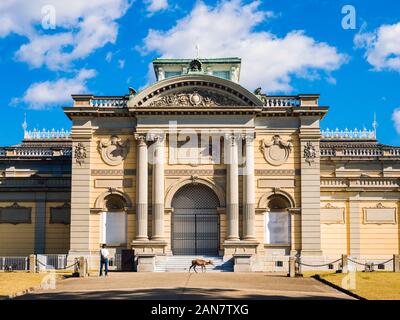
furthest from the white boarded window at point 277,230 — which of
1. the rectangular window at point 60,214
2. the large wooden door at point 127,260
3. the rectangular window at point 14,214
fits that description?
the rectangular window at point 14,214

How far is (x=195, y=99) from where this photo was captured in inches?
1845

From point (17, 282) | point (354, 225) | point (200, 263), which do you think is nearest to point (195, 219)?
point (200, 263)

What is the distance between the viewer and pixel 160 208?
4603 centimetres

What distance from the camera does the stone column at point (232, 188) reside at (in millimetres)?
45812

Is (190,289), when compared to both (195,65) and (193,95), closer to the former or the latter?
(193,95)

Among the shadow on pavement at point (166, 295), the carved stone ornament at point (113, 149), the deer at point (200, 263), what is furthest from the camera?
the carved stone ornament at point (113, 149)

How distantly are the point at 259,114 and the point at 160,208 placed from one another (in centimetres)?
962

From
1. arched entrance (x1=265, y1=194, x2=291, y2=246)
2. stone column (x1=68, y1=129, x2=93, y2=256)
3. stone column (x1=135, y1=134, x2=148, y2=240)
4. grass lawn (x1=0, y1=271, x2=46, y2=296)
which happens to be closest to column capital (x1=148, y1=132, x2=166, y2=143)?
stone column (x1=135, y1=134, x2=148, y2=240)

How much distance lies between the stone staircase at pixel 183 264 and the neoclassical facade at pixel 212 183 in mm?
466

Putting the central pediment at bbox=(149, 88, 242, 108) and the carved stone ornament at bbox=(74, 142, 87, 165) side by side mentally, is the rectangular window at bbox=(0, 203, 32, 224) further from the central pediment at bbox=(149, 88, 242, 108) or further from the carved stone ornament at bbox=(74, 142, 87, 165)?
the central pediment at bbox=(149, 88, 242, 108)

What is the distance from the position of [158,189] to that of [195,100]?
6787 millimetres

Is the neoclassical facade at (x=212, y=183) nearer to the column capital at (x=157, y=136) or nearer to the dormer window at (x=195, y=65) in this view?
the column capital at (x=157, y=136)
